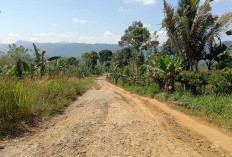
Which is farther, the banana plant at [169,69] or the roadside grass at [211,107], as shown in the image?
the banana plant at [169,69]

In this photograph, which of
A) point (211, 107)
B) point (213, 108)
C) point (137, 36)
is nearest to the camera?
point (213, 108)

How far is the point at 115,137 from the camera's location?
3650 mm

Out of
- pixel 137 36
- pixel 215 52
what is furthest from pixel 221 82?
pixel 137 36

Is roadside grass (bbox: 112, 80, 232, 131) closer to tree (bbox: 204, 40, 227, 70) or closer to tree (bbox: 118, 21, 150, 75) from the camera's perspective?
tree (bbox: 204, 40, 227, 70)

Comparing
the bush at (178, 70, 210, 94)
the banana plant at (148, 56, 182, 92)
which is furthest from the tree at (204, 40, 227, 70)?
the bush at (178, 70, 210, 94)

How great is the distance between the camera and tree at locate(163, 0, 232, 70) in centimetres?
918

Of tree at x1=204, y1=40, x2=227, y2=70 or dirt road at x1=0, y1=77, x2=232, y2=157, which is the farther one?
tree at x1=204, y1=40, x2=227, y2=70

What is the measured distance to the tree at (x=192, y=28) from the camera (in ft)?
30.1

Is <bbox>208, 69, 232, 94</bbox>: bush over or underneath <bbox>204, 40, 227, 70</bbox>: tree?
underneath

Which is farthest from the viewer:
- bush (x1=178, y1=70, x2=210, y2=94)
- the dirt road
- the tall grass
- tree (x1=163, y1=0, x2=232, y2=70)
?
tree (x1=163, y1=0, x2=232, y2=70)

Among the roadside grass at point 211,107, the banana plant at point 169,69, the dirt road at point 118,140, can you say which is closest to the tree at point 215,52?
the banana plant at point 169,69

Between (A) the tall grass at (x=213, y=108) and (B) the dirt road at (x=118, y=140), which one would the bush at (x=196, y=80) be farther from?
(B) the dirt road at (x=118, y=140)

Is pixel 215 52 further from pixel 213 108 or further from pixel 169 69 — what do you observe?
pixel 213 108

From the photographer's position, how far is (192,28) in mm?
9328
